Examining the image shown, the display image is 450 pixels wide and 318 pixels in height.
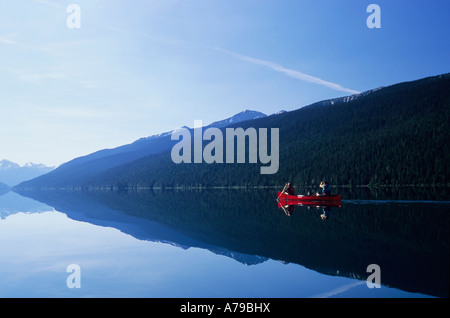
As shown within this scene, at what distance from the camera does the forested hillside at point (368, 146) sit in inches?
4579

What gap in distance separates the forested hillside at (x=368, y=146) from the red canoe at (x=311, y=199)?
76156 mm

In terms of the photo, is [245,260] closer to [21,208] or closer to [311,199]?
[311,199]

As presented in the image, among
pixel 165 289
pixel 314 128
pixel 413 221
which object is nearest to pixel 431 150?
pixel 314 128

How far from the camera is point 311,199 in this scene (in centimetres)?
4916

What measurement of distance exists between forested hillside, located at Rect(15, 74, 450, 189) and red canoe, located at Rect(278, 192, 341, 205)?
76.2m

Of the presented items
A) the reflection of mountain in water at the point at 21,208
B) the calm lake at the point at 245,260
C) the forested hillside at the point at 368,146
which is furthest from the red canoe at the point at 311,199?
the forested hillside at the point at 368,146

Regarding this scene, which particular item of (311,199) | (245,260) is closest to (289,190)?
(311,199)

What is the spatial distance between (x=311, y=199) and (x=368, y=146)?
3857 inches

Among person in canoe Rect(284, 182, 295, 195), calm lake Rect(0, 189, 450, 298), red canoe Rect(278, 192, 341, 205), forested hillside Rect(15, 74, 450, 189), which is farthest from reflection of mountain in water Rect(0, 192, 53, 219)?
forested hillside Rect(15, 74, 450, 189)

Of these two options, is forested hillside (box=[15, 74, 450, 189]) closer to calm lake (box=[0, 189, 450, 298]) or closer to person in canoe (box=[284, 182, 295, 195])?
person in canoe (box=[284, 182, 295, 195])
